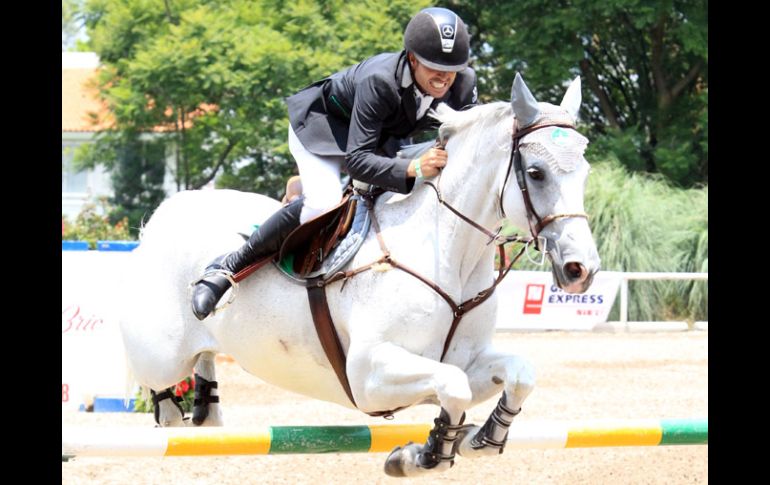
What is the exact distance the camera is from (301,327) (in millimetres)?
5094

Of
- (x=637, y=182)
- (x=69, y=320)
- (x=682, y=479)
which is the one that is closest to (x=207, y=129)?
(x=637, y=182)

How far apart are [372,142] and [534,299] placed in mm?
11975

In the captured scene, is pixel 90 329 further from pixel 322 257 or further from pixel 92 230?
pixel 92 230

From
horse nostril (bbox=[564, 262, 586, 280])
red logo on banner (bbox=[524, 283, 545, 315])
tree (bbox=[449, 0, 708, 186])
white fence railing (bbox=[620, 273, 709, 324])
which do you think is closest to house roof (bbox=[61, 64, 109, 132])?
tree (bbox=[449, 0, 708, 186])

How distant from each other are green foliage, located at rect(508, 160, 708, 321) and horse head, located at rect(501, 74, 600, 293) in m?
14.2

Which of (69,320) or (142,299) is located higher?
(142,299)

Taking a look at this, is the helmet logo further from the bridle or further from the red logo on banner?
the red logo on banner

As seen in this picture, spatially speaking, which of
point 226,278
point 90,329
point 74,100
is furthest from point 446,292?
point 74,100

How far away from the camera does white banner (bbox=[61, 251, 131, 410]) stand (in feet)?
34.2

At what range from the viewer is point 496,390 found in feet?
15.5

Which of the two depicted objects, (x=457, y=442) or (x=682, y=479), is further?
(x=682, y=479)

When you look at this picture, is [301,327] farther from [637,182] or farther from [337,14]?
[337,14]

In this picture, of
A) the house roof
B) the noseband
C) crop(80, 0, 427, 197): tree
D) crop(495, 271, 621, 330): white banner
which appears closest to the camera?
the noseband
